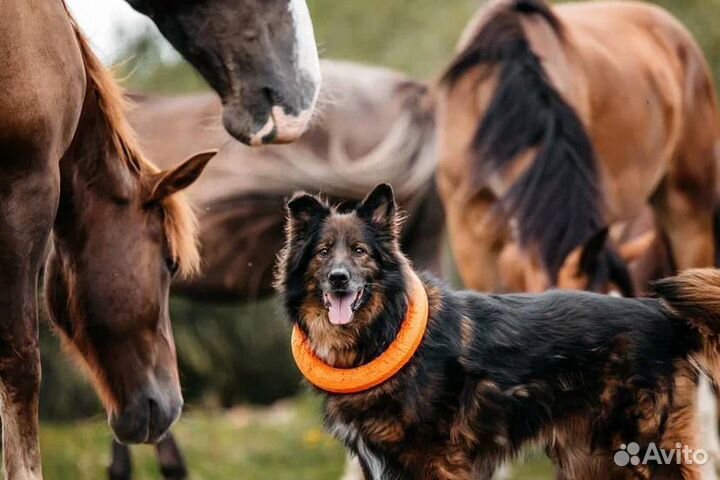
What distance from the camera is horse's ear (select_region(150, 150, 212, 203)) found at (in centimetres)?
519

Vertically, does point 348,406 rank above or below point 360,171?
above

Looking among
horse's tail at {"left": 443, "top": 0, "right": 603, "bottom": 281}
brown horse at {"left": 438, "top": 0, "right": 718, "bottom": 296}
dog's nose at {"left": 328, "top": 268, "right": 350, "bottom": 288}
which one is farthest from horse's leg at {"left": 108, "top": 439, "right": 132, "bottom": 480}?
dog's nose at {"left": 328, "top": 268, "right": 350, "bottom": 288}

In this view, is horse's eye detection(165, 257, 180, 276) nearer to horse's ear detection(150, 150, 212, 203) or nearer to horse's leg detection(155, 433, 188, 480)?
horse's ear detection(150, 150, 212, 203)

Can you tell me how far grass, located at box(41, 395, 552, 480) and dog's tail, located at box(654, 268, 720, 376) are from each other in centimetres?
358

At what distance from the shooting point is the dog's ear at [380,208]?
470 centimetres

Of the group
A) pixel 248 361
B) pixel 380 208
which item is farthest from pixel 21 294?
pixel 248 361

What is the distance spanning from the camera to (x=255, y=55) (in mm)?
4773

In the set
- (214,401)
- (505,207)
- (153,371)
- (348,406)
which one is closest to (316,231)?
(348,406)

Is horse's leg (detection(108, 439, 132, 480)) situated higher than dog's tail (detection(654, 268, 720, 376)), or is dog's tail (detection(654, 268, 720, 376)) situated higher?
dog's tail (detection(654, 268, 720, 376))

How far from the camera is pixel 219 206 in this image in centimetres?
838

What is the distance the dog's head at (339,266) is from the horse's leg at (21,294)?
2.76 ft

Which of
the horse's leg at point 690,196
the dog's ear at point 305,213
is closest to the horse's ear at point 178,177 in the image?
the dog's ear at point 305,213

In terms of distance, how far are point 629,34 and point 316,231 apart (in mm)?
4272

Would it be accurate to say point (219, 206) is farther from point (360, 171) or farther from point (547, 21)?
point (547, 21)
